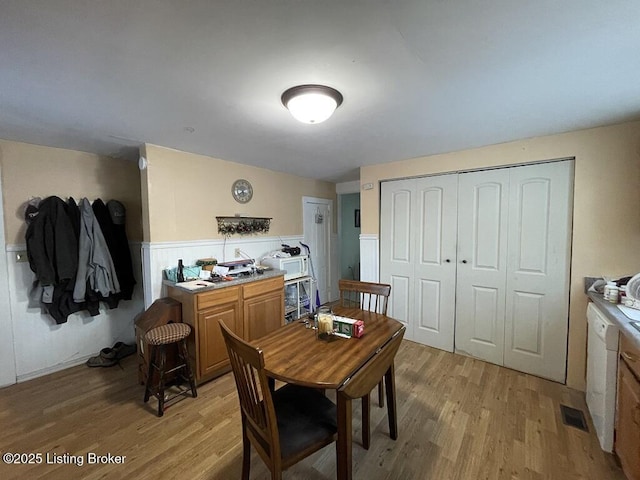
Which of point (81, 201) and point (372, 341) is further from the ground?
point (81, 201)

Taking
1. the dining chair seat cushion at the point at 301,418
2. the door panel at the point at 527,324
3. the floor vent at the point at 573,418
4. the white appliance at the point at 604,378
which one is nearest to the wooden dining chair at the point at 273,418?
the dining chair seat cushion at the point at 301,418

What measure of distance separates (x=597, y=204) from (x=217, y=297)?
3.37m

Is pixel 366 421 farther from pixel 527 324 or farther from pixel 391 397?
pixel 527 324

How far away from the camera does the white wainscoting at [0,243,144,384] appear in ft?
8.02

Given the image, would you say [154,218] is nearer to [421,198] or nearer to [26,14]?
[26,14]

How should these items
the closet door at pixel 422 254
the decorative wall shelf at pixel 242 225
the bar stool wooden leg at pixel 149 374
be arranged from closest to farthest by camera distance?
the bar stool wooden leg at pixel 149 374 < the closet door at pixel 422 254 < the decorative wall shelf at pixel 242 225

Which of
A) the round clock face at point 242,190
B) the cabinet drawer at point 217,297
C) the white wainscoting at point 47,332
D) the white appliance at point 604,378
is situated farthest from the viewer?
the round clock face at point 242,190

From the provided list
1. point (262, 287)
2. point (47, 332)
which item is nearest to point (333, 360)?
point (262, 287)

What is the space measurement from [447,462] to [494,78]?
2267mm

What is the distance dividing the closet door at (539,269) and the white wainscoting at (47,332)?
14.1ft

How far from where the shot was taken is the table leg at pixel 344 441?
4.01ft

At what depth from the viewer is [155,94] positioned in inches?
61.5

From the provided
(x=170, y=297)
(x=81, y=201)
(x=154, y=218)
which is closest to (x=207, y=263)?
(x=170, y=297)

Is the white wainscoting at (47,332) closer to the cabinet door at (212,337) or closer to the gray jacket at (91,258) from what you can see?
the gray jacket at (91,258)
